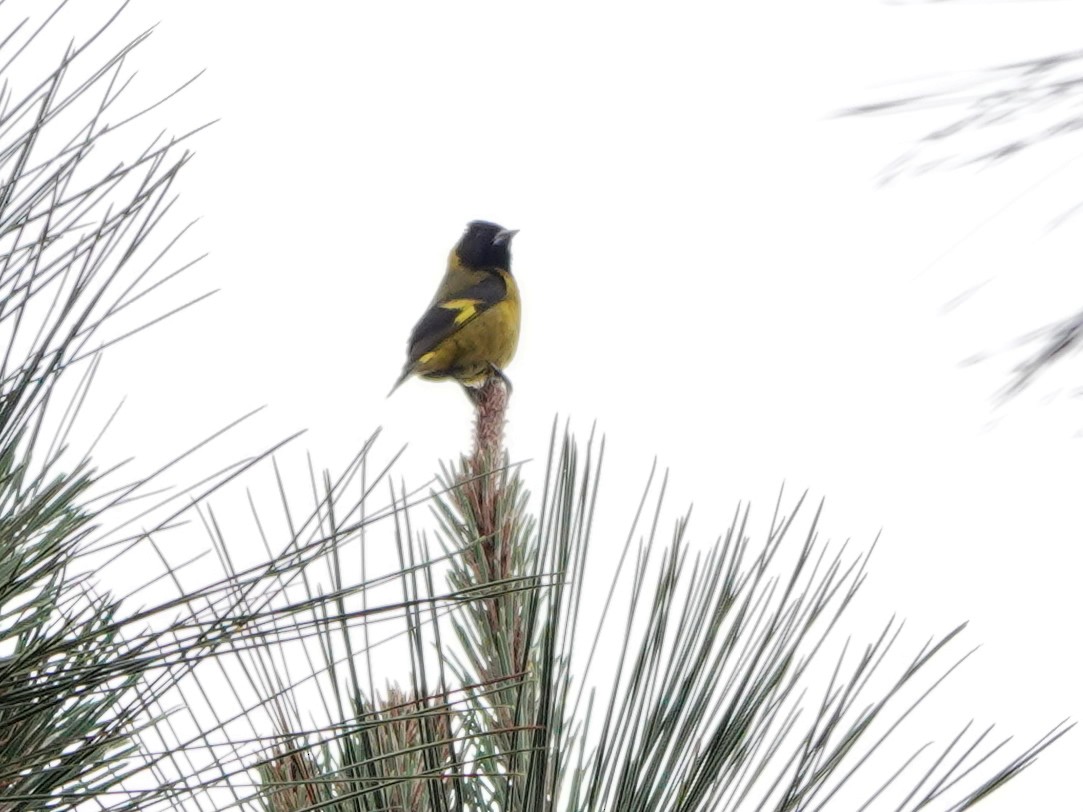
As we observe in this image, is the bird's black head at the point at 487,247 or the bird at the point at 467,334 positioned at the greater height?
the bird's black head at the point at 487,247

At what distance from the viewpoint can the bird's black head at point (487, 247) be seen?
866cm

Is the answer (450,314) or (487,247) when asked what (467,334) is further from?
(487,247)

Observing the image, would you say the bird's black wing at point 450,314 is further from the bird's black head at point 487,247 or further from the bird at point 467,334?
the bird's black head at point 487,247

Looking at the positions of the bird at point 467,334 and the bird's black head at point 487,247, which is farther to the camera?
the bird's black head at point 487,247

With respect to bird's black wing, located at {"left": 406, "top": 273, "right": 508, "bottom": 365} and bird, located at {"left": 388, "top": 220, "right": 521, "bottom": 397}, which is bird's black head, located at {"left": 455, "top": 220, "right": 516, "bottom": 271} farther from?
bird's black wing, located at {"left": 406, "top": 273, "right": 508, "bottom": 365}

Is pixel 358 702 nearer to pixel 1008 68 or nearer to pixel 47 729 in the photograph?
pixel 47 729

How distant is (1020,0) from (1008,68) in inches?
5.0

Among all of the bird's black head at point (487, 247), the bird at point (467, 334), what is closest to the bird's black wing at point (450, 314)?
the bird at point (467, 334)

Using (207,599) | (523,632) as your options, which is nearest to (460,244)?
(523,632)

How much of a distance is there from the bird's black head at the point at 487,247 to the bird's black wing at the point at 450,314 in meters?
0.73

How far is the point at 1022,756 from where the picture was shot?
1257 mm

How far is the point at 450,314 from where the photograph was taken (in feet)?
24.1

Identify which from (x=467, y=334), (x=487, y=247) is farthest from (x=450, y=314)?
(x=487, y=247)

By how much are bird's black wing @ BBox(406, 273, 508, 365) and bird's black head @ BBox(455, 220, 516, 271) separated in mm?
729
